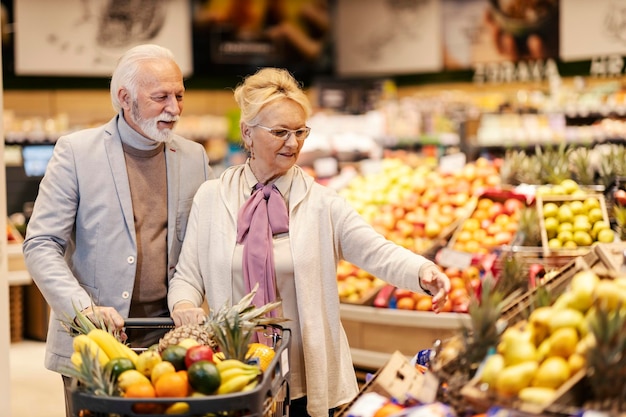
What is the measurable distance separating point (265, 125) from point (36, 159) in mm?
7221

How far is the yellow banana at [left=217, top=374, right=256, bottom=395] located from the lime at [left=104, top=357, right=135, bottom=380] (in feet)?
0.78

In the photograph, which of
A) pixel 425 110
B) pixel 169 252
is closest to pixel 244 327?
pixel 169 252

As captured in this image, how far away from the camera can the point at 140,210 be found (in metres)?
2.96

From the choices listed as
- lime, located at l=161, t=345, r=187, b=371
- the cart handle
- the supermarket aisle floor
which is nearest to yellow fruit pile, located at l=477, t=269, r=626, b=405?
lime, located at l=161, t=345, r=187, b=371

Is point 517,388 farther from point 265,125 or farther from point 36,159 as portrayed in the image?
point 36,159

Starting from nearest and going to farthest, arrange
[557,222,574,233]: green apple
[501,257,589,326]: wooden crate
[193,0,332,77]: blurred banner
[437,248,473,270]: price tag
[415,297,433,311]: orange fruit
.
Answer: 1. [501,257,589,326]: wooden crate
2. [557,222,574,233]: green apple
3. [437,248,473,270]: price tag
4. [415,297,433,311]: orange fruit
5. [193,0,332,77]: blurred banner

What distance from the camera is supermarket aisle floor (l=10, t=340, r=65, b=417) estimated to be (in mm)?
5508

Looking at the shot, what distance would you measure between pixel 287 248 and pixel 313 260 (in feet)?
0.30

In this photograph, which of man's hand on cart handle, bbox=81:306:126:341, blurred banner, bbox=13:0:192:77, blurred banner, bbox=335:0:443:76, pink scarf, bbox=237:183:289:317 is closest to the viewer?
man's hand on cart handle, bbox=81:306:126:341

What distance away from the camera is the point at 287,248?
9.13 ft

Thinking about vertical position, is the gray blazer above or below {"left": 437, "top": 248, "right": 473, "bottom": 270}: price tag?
above

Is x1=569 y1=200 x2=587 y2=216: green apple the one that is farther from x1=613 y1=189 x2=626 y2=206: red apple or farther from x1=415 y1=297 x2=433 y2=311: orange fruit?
x1=415 y1=297 x2=433 y2=311: orange fruit

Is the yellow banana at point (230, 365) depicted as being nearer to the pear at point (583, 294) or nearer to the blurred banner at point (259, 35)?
the pear at point (583, 294)

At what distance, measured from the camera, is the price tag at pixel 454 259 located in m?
4.56
